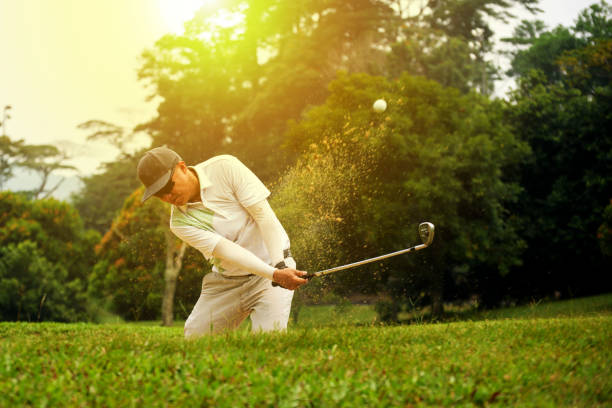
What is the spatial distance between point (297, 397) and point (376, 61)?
94.6 ft

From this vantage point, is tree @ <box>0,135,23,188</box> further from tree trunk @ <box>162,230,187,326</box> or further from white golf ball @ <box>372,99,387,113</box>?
white golf ball @ <box>372,99,387,113</box>

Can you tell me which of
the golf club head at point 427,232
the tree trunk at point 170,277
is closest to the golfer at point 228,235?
the golf club head at point 427,232

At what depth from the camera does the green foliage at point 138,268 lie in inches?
922

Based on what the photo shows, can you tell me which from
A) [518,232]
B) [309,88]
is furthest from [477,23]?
[518,232]

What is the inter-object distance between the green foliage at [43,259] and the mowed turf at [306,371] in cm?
1988

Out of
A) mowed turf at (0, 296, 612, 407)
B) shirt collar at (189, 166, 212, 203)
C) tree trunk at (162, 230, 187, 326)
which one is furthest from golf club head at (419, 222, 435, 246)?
tree trunk at (162, 230, 187, 326)

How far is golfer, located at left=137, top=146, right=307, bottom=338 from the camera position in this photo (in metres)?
4.72

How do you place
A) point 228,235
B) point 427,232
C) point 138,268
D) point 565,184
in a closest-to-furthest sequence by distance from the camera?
point 228,235
point 427,232
point 138,268
point 565,184

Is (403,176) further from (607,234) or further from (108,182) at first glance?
(108,182)

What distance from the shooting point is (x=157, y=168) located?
15.4ft

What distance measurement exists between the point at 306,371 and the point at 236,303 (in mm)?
1633

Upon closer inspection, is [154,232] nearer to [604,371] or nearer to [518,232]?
[518,232]

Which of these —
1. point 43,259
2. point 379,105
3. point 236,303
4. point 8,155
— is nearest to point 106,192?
point 8,155

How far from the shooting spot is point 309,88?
2923 centimetres
